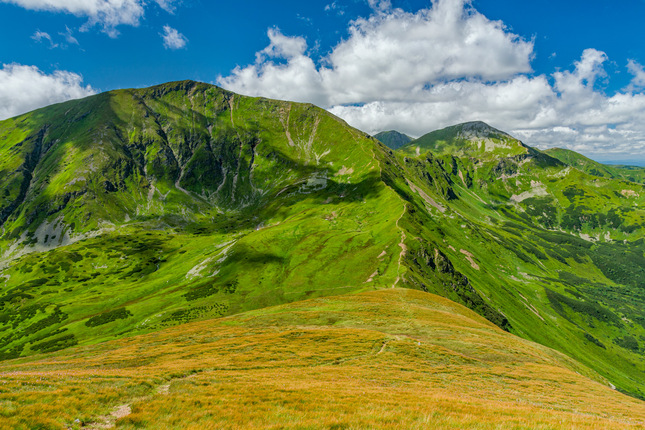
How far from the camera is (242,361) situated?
37.4m

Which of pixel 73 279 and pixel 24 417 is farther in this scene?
pixel 73 279

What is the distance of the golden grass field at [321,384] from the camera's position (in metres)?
14.5

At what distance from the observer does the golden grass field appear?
14492 mm

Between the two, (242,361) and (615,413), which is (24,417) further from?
(615,413)

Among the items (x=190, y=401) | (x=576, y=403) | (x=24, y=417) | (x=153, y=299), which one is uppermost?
(x=24, y=417)

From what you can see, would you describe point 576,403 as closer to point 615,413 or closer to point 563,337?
point 615,413


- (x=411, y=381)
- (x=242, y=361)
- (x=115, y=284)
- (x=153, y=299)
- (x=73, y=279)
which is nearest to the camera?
(x=411, y=381)

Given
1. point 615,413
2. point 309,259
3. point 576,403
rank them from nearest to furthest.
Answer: point 615,413 < point 576,403 < point 309,259

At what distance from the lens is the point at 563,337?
625ft

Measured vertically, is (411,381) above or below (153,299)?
above

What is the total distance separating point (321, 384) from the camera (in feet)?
81.8

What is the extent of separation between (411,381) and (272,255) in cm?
13926

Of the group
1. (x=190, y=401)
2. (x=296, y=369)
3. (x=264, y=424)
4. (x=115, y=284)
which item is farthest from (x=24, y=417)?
(x=115, y=284)

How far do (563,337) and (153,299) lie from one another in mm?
263431
